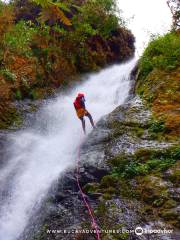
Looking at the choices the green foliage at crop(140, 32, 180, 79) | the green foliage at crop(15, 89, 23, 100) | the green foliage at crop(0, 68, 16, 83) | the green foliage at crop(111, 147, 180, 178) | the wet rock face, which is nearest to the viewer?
the wet rock face

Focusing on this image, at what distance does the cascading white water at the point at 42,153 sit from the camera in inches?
335

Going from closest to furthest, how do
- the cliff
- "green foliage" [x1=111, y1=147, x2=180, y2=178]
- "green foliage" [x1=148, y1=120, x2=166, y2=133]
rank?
"green foliage" [x1=111, y1=147, x2=180, y2=178], "green foliage" [x1=148, y1=120, x2=166, y2=133], the cliff

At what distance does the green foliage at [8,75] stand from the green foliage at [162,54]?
551cm

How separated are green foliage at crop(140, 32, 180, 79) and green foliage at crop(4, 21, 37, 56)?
637 centimetres

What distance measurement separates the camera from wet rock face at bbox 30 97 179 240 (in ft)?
21.2

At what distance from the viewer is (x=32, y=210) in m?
8.28

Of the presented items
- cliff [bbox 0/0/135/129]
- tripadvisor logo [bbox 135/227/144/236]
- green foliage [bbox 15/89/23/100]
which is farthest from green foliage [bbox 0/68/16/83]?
tripadvisor logo [bbox 135/227/144/236]

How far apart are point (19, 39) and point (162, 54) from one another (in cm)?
803

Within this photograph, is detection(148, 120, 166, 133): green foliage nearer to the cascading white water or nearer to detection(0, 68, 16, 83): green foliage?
the cascading white water

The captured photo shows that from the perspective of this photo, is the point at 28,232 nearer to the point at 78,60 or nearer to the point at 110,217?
the point at 110,217

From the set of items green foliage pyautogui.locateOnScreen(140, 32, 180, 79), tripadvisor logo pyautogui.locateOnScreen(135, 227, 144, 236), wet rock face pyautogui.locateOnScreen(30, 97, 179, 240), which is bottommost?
tripadvisor logo pyautogui.locateOnScreen(135, 227, 144, 236)

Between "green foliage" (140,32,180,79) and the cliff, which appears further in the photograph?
the cliff

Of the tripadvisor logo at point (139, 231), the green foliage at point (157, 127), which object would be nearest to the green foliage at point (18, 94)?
the green foliage at point (157, 127)

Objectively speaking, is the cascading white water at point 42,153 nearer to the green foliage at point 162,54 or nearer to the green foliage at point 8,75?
the green foliage at point 8,75
